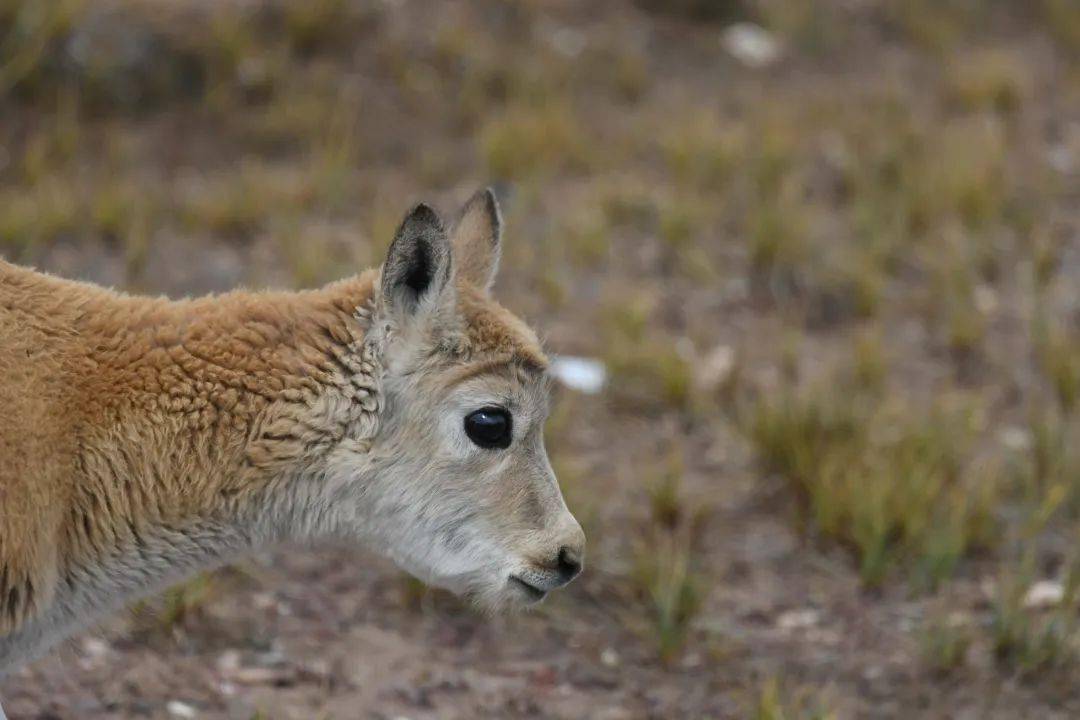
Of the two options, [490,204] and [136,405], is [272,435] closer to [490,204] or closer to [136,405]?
[136,405]

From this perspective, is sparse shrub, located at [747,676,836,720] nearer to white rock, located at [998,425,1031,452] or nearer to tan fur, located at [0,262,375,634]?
tan fur, located at [0,262,375,634]

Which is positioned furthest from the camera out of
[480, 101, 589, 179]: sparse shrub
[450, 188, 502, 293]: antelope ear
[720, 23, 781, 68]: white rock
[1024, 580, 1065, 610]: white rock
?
[720, 23, 781, 68]: white rock

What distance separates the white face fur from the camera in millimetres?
4250

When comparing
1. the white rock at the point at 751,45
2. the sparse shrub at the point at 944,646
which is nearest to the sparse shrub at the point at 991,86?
the white rock at the point at 751,45

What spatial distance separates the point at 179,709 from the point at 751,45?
765 centimetres

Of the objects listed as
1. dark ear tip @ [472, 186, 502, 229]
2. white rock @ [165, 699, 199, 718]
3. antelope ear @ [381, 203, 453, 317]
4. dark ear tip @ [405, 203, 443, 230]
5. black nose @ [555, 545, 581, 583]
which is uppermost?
dark ear tip @ [472, 186, 502, 229]

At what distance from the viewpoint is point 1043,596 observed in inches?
243

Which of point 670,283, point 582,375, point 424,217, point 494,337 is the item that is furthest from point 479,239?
point 670,283

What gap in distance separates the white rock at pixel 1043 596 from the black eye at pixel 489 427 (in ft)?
8.85

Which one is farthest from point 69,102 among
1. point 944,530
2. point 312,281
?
point 944,530

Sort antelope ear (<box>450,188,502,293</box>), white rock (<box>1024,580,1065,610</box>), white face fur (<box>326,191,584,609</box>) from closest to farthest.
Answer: white face fur (<box>326,191,584,609</box>) → antelope ear (<box>450,188,502,293</box>) → white rock (<box>1024,580,1065,610</box>)

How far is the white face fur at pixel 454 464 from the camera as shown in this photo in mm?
4250

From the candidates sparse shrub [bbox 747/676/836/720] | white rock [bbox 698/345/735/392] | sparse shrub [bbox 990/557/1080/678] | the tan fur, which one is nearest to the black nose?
the tan fur

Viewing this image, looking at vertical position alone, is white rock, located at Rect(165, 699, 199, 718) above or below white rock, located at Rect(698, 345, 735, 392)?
below
